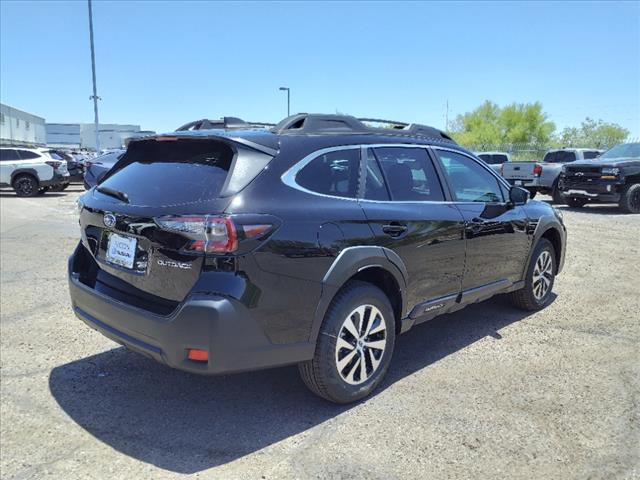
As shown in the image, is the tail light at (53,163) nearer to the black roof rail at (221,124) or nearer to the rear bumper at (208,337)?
the black roof rail at (221,124)

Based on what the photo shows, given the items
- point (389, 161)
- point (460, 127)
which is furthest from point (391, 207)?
point (460, 127)

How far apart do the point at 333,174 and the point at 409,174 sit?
834 mm

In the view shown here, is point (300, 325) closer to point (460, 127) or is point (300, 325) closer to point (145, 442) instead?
point (145, 442)

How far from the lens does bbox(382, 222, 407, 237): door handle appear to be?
3551 millimetres

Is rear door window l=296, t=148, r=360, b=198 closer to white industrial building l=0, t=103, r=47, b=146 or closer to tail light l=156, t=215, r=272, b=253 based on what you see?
tail light l=156, t=215, r=272, b=253

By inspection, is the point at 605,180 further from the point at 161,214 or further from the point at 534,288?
the point at 161,214

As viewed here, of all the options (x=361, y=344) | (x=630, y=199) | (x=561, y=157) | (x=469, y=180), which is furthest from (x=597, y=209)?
(x=361, y=344)

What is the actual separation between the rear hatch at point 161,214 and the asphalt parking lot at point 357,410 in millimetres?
831

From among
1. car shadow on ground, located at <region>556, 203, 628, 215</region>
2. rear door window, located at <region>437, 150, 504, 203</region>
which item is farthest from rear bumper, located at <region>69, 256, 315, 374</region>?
car shadow on ground, located at <region>556, 203, 628, 215</region>

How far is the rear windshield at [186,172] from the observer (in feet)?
9.66

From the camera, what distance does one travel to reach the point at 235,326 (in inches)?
109

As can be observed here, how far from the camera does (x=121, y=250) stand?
3180mm

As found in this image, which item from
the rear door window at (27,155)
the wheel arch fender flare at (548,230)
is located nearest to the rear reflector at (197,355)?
the wheel arch fender flare at (548,230)

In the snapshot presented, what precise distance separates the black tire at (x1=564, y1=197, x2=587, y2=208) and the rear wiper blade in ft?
46.3
